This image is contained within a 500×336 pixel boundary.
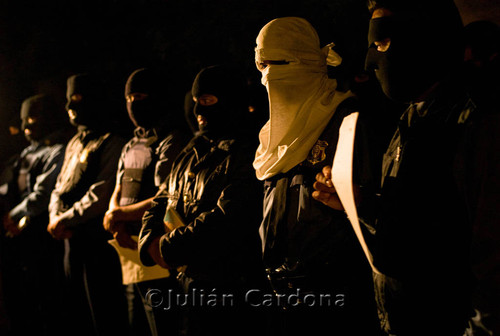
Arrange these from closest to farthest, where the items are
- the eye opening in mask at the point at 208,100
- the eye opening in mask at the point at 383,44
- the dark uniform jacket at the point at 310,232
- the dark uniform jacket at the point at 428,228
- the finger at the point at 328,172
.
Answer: the dark uniform jacket at the point at 428,228, the finger at the point at 328,172, the eye opening in mask at the point at 383,44, the dark uniform jacket at the point at 310,232, the eye opening in mask at the point at 208,100

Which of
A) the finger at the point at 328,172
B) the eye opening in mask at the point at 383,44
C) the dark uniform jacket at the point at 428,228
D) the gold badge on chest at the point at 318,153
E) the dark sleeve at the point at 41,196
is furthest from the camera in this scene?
the dark sleeve at the point at 41,196

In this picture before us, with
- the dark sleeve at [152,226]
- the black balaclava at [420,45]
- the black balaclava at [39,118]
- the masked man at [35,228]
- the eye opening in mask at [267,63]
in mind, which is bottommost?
the masked man at [35,228]

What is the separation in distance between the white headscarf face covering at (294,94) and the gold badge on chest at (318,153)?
27 millimetres

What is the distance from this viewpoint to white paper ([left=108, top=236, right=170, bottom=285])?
11.9 feet

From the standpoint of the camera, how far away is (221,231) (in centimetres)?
300

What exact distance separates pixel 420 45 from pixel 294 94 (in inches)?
30.7

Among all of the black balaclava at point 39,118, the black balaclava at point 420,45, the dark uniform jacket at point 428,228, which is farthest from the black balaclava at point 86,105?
the dark uniform jacket at point 428,228

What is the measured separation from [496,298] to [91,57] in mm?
6888

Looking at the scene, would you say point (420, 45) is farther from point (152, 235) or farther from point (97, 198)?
point (97, 198)

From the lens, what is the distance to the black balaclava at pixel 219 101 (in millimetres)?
3398

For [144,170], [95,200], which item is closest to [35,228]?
[95,200]

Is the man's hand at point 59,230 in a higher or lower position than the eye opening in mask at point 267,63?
lower

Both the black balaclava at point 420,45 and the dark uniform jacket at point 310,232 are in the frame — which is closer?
the black balaclava at point 420,45

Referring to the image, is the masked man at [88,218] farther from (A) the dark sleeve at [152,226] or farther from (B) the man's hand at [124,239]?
(A) the dark sleeve at [152,226]
